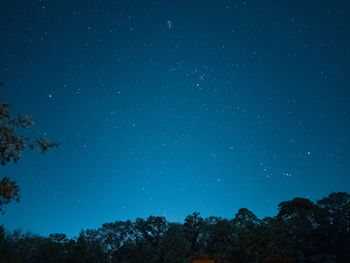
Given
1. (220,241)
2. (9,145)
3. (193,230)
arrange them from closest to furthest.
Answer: (9,145) < (220,241) < (193,230)

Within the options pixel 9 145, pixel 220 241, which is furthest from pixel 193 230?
pixel 9 145

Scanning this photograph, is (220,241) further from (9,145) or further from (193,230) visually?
(9,145)

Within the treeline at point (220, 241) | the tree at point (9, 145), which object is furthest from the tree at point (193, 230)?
the tree at point (9, 145)

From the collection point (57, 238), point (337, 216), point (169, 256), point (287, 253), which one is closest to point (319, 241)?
point (337, 216)

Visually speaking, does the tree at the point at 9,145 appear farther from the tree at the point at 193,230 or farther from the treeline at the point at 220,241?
the tree at the point at 193,230

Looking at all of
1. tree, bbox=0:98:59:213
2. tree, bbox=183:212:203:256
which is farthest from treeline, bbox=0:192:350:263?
tree, bbox=0:98:59:213

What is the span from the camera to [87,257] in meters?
36.8

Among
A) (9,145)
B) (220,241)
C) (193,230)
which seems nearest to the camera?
(9,145)

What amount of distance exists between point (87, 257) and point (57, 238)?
4.76 m

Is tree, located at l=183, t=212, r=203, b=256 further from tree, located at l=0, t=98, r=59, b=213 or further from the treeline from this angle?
tree, located at l=0, t=98, r=59, b=213

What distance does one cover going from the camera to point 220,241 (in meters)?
32.2

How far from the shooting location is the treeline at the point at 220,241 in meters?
29.4

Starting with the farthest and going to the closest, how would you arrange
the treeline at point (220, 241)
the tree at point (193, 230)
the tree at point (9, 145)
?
the tree at point (193, 230) < the treeline at point (220, 241) < the tree at point (9, 145)

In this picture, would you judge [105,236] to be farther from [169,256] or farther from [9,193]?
[9,193]
